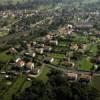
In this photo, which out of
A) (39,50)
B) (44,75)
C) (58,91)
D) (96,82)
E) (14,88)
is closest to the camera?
(58,91)

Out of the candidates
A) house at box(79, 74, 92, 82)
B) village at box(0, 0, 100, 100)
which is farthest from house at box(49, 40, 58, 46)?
house at box(79, 74, 92, 82)

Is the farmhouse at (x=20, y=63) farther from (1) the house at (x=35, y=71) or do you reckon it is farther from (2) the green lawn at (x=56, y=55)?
(2) the green lawn at (x=56, y=55)

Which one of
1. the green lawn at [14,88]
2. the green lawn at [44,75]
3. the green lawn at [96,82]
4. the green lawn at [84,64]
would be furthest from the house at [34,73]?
the green lawn at [96,82]

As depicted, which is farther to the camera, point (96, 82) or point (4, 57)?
point (4, 57)

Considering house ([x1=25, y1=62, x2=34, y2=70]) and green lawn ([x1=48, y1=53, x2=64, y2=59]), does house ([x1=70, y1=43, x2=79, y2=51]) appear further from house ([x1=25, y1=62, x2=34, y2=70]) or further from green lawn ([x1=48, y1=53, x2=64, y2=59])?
house ([x1=25, y1=62, x2=34, y2=70])

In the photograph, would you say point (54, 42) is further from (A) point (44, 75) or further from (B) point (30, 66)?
(A) point (44, 75)

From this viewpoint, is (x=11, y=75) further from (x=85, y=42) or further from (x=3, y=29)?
(x=3, y=29)

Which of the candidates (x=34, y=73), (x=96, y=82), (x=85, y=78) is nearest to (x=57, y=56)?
(x=34, y=73)

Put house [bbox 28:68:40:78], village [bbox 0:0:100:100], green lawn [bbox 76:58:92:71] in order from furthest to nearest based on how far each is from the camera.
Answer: green lawn [bbox 76:58:92:71]
house [bbox 28:68:40:78]
village [bbox 0:0:100:100]

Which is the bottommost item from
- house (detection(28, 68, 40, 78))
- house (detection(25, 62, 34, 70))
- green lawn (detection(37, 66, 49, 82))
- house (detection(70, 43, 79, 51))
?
green lawn (detection(37, 66, 49, 82))
